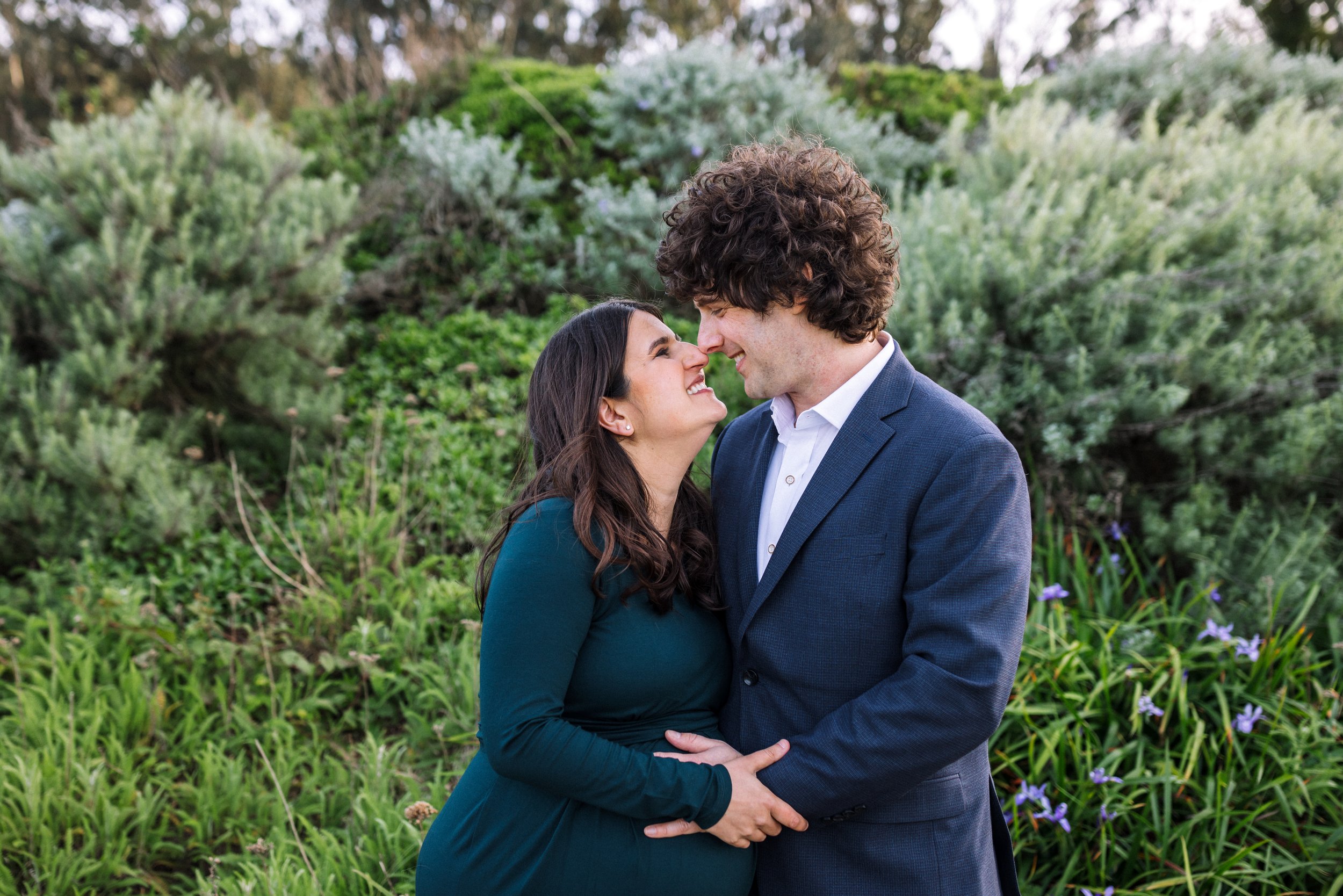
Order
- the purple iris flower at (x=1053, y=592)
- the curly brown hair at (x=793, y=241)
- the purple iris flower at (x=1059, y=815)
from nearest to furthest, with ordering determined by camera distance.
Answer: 1. the curly brown hair at (x=793, y=241)
2. the purple iris flower at (x=1059, y=815)
3. the purple iris flower at (x=1053, y=592)

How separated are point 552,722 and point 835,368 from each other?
1.07 metres

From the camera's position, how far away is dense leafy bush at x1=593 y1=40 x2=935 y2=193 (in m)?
6.58

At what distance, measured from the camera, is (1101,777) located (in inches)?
107

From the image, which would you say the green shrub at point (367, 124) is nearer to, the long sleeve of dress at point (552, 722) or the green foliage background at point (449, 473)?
the green foliage background at point (449, 473)

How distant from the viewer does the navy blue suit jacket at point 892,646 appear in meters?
1.73

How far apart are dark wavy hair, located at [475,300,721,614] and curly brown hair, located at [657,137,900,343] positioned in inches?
10.9

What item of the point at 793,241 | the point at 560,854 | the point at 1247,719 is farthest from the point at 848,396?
the point at 1247,719

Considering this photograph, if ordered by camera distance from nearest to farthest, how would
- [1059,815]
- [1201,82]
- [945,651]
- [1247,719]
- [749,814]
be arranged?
[945,651]
[749,814]
[1059,815]
[1247,719]
[1201,82]

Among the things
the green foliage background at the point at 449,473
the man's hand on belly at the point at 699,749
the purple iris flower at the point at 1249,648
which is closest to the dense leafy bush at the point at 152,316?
the green foliage background at the point at 449,473

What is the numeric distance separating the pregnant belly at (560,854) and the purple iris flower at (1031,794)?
1.17 m

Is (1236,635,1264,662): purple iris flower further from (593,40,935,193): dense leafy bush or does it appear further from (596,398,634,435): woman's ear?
(593,40,935,193): dense leafy bush

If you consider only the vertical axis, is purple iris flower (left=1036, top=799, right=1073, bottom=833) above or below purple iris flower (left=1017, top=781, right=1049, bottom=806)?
below

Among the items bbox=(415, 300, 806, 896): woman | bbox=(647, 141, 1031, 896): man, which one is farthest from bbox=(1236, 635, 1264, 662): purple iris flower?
bbox=(415, 300, 806, 896): woman

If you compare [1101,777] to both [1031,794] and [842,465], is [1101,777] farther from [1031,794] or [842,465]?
[842,465]
